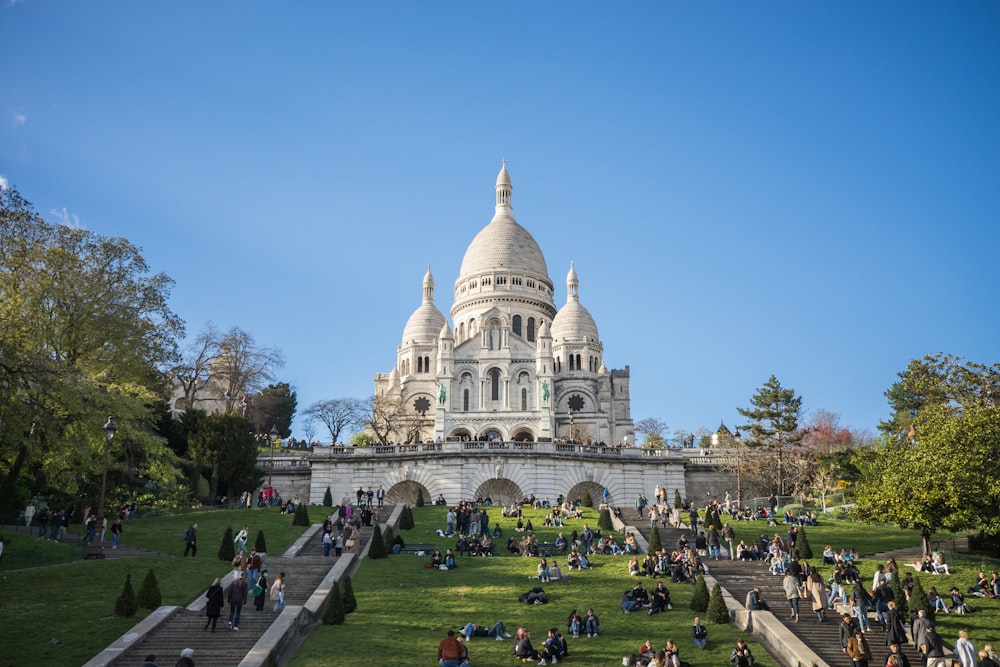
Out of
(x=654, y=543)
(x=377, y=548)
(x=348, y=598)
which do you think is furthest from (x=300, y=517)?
(x=654, y=543)

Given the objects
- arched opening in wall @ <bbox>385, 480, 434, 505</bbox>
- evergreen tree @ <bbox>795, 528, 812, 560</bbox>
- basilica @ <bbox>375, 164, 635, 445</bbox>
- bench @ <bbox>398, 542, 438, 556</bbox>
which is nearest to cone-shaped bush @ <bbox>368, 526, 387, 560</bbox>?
bench @ <bbox>398, 542, 438, 556</bbox>

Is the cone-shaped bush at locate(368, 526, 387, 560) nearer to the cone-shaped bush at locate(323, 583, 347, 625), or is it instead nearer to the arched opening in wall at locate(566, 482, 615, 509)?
the cone-shaped bush at locate(323, 583, 347, 625)

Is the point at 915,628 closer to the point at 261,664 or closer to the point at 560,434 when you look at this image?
the point at 261,664

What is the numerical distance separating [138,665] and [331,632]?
462cm

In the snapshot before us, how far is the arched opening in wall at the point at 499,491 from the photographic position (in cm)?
5359

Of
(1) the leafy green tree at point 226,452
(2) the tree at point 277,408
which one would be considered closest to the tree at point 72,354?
(1) the leafy green tree at point 226,452

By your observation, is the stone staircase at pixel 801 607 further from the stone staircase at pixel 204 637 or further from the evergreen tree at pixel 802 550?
the stone staircase at pixel 204 637

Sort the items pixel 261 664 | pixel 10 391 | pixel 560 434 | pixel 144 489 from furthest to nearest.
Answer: pixel 560 434
pixel 144 489
pixel 10 391
pixel 261 664

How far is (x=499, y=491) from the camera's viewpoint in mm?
54250

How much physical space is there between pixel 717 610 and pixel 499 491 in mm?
29369

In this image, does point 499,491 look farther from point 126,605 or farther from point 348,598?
point 126,605

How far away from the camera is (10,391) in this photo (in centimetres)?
2819

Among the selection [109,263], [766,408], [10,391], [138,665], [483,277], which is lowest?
[138,665]

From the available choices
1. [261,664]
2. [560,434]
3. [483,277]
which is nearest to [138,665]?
[261,664]
